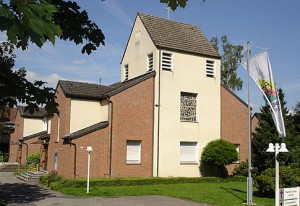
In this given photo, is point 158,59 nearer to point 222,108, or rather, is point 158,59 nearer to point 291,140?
point 222,108

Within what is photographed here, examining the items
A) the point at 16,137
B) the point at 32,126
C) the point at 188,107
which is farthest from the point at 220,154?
the point at 16,137

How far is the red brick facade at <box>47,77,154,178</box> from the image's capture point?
2461 cm

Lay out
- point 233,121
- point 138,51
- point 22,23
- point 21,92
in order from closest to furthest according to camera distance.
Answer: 1. point 22,23
2. point 21,92
3. point 138,51
4. point 233,121

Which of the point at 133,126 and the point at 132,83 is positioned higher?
the point at 132,83

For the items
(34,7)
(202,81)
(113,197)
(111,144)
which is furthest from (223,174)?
(34,7)

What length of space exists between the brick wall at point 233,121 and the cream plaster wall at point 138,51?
675 centimetres

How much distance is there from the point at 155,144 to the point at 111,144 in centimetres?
332

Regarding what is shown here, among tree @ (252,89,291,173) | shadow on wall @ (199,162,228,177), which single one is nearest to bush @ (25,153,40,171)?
A: shadow on wall @ (199,162,228,177)

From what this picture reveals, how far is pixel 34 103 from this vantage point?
20.2ft

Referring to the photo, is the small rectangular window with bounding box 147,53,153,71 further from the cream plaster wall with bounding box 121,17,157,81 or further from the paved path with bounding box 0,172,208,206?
the paved path with bounding box 0,172,208,206

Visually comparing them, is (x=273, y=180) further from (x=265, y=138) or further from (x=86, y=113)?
(x=86, y=113)

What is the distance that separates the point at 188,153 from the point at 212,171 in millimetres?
2684

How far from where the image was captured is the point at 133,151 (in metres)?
26.2

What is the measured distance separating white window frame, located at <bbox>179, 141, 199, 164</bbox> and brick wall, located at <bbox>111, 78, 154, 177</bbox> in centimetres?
260
